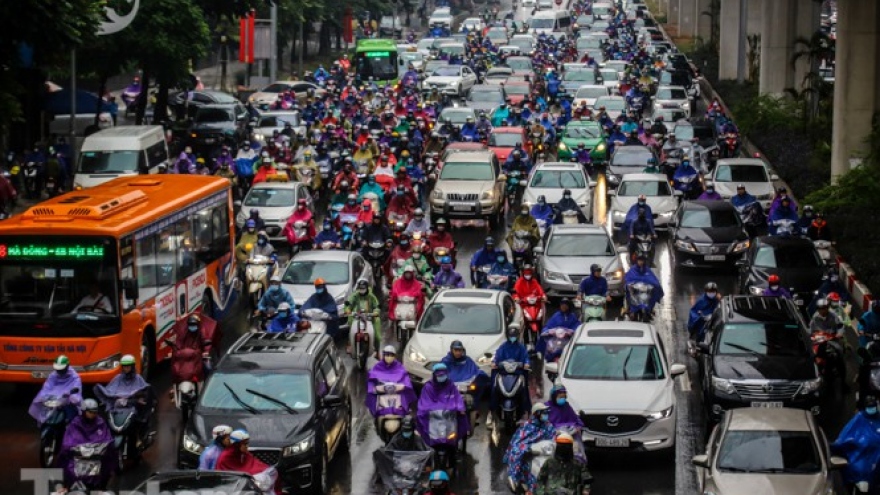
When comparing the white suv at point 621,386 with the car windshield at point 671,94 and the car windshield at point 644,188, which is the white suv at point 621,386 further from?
the car windshield at point 671,94

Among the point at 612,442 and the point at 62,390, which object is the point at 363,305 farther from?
the point at 612,442

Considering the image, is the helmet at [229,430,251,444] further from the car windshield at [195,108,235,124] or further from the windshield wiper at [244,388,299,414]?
the car windshield at [195,108,235,124]

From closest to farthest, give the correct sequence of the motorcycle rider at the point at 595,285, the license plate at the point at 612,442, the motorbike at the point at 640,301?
1. the license plate at the point at 612,442
2. the motorcycle rider at the point at 595,285
3. the motorbike at the point at 640,301

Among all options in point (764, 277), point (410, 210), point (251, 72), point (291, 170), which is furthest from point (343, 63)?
point (764, 277)

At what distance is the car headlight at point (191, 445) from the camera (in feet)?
62.8

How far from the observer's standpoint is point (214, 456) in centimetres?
1752

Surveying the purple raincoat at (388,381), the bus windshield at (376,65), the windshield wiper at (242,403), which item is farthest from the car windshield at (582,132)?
the windshield wiper at (242,403)

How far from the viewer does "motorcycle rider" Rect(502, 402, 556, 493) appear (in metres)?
18.4

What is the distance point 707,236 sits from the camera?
116ft

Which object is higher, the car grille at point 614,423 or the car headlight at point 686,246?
the car headlight at point 686,246

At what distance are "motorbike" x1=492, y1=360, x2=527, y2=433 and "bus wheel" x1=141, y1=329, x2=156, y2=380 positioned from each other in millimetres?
5769

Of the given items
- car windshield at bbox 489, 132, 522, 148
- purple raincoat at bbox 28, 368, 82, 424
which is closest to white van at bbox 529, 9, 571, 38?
car windshield at bbox 489, 132, 522, 148

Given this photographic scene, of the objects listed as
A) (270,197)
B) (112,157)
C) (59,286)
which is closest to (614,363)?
(59,286)

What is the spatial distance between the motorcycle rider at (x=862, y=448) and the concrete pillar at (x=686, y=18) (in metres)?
93.5
